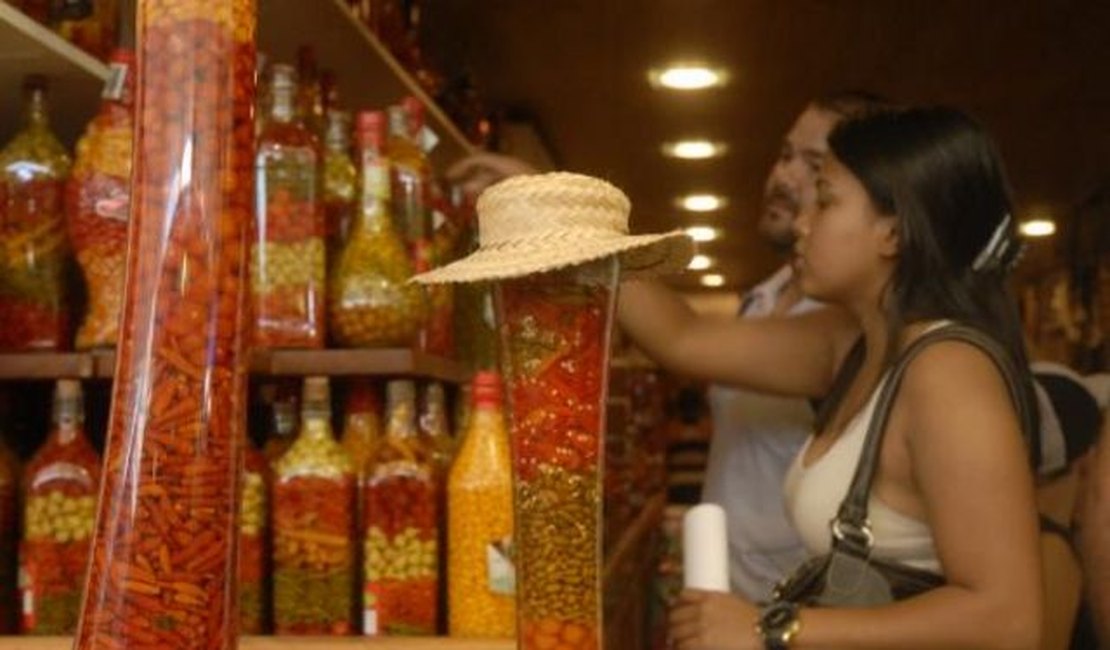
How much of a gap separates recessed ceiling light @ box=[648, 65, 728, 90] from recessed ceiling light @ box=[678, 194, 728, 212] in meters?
2.31

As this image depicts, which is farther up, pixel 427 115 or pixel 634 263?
pixel 427 115

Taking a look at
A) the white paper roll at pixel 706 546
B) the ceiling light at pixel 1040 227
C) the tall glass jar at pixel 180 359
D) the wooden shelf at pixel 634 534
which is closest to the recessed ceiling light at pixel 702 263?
the ceiling light at pixel 1040 227

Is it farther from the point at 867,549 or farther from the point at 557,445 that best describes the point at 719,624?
the point at 557,445

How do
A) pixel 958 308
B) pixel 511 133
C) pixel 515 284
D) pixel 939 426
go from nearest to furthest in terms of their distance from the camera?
pixel 515 284 < pixel 939 426 < pixel 958 308 < pixel 511 133

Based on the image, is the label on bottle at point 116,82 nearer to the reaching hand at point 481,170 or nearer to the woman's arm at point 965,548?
the reaching hand at point 481,170

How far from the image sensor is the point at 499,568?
68.4 inches

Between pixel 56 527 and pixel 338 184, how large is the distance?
0.55 m

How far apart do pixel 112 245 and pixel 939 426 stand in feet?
3.01

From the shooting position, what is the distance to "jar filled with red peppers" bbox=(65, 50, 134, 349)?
162 cm

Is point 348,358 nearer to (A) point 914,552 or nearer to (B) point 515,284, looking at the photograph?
(A) point 914,552

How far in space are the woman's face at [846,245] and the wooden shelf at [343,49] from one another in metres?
0.74

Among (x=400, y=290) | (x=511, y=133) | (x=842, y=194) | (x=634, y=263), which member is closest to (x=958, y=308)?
(x=842, y=194)

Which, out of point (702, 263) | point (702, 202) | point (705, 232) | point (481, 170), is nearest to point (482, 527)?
point (481, 170)

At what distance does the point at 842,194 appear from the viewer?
1.89 meters
